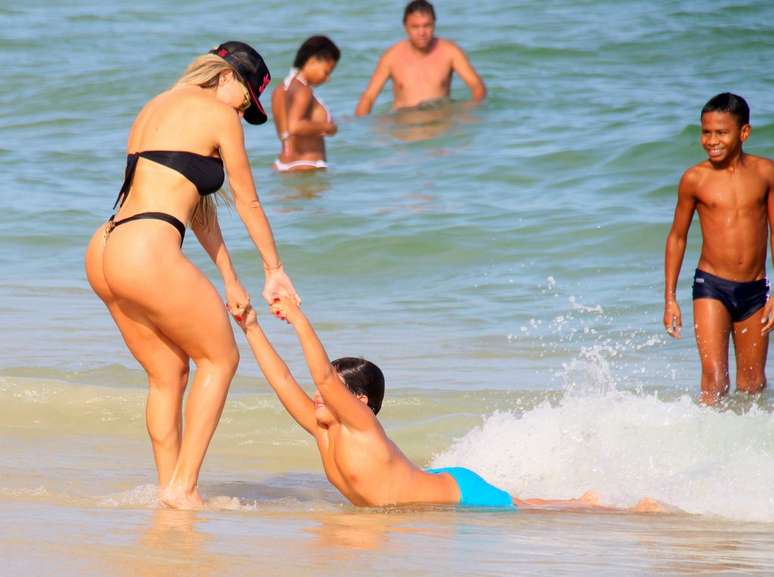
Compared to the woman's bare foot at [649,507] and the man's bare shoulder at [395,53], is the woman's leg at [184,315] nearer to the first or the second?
the woman's bare foot at [649,507]

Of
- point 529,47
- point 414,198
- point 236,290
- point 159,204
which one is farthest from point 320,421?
point 529,47

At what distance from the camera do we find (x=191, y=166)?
4.69 meters

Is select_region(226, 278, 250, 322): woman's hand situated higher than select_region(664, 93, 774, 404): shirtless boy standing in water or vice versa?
select_region(226, 278, 250, 322): woman's hand

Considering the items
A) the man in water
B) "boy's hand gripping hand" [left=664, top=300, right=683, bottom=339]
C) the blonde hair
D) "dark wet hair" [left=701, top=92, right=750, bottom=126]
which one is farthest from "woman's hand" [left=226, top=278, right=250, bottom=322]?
the man in water

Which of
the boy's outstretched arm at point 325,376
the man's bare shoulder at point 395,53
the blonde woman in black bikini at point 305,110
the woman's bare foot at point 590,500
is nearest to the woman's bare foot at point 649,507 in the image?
the woman's bare foot at point 590,500

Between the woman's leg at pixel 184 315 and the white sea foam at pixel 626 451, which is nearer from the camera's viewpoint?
the woman's leg at pixel 184 315

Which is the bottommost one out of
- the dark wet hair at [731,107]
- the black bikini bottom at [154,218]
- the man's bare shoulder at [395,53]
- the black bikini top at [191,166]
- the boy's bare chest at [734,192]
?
the man's bare shoulder at [395,53]

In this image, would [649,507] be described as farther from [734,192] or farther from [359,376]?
[734,192]

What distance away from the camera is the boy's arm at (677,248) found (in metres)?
7.02

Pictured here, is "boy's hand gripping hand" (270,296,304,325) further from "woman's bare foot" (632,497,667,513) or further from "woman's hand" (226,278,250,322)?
"woman's bare foot" (632,497,667,513)

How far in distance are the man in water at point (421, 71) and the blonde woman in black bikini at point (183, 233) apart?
424 inches

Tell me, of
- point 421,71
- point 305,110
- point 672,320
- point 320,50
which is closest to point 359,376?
point 672,320

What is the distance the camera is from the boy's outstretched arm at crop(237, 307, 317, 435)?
5.04 metres

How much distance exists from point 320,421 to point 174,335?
0.66 metres
